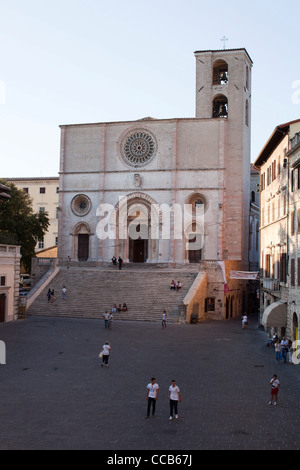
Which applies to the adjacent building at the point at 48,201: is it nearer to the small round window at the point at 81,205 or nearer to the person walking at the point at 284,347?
the small round window at the point at 81,205

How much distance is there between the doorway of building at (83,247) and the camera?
54594 millimetres

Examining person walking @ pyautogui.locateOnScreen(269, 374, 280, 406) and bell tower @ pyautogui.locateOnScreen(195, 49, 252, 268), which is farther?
bell tower @ pyautogui.locateOnScreen(195, 49, 252, 268)

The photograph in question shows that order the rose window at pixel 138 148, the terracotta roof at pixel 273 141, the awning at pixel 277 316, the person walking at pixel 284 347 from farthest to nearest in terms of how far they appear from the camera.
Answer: the rose window at pixel 138 148, the terracotta roof at pixel 273 141, the awning at pixel 277 316, the person walking at pixel 284 347

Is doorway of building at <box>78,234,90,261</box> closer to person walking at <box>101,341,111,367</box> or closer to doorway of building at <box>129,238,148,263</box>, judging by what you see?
doorway of building at <box>129,238,148,263</box>

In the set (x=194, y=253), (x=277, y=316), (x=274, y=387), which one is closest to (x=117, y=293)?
(x=194, y=253)

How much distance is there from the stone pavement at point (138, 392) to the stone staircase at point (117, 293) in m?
6.74

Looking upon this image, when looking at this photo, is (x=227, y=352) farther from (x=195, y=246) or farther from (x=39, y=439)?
(x=195, y=246)

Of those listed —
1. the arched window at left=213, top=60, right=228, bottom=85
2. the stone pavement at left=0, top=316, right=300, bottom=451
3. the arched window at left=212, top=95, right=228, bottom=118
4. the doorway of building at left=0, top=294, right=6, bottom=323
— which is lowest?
the stone pavement at left=0, top=316, right=300, bottom=451

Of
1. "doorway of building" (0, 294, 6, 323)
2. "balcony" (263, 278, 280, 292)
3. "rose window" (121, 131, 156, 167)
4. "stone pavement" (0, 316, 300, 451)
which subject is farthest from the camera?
"rose window" (121, 131, 156, 167)

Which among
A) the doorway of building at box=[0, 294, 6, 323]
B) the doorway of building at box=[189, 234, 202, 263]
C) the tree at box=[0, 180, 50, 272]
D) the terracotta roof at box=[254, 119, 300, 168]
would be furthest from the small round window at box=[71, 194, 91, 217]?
the terracotta roof at box=[254, 119, 300, 168]

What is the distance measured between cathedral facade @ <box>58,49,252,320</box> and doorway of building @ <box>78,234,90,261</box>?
0.33 ft

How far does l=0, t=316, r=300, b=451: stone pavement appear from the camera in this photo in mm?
14062

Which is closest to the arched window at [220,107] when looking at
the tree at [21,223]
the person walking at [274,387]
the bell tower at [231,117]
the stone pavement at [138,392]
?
the bell tower at [231,117]

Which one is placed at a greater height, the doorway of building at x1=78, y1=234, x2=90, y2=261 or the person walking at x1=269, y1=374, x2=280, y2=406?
the doorway of building at x1=78, y1=234, x2=90, y2=261
